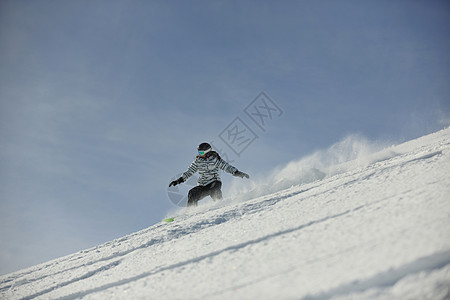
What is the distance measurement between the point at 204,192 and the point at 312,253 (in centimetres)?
562

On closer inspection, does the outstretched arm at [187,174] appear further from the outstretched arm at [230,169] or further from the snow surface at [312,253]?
the snow surface at [312,253]

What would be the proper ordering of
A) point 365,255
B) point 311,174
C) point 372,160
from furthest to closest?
point 311,174, point 372,160, point 365,255

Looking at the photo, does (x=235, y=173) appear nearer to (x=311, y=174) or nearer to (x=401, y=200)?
(x=311, y=174)

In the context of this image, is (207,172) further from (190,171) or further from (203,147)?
(203,147)

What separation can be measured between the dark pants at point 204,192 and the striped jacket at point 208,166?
13cm

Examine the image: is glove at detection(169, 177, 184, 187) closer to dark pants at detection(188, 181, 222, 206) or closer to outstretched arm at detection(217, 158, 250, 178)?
dark pants at detection(188, 181, 222, 206)

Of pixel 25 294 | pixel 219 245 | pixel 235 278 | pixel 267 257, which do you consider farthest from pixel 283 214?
pixel 25 294

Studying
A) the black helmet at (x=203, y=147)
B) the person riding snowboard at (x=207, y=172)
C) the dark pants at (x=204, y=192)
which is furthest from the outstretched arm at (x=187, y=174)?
the dark pants at (x=204, y=192)

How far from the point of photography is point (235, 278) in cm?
200

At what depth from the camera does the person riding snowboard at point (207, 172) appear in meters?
7.53

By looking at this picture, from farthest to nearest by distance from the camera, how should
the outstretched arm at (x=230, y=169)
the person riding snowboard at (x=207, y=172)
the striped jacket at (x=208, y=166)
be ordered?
the outstretched arm at (x=230, y=169)
the striped jacket at (x=208, y=166)
the person riding snowboard at (x=207, y=172)

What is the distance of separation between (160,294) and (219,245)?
33.1 inches

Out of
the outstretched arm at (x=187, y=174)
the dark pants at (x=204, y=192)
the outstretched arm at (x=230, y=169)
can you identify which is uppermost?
the outstretched arm at (x=187, y=174)

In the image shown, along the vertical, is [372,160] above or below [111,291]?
above
